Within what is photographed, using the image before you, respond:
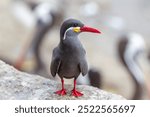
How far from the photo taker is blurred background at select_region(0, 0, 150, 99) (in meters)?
4.94

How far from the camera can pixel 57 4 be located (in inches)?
245

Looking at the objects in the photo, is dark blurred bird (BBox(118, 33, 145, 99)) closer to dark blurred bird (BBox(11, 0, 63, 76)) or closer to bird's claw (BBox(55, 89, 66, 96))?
dark blurred bird (BBox(11, 0, 63, 76))

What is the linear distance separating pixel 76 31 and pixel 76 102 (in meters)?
0.29

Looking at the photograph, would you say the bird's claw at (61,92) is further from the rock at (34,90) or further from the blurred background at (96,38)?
the blurred background at (96,38)

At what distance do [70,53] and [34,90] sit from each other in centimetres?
28

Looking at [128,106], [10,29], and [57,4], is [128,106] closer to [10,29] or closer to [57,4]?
[10,29]

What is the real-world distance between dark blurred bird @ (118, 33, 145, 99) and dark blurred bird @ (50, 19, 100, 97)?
2.52 m

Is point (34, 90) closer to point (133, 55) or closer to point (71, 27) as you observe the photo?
point (71, 27)

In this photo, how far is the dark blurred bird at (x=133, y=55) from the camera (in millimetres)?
4999

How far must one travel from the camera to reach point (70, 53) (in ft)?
7.70

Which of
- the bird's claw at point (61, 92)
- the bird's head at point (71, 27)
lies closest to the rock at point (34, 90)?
the bird's claw at point (61, 92)

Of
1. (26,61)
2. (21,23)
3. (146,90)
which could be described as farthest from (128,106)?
(21,23)

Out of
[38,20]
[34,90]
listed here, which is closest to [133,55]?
[38,20]

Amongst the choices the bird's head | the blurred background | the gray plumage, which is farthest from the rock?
the blurred background
